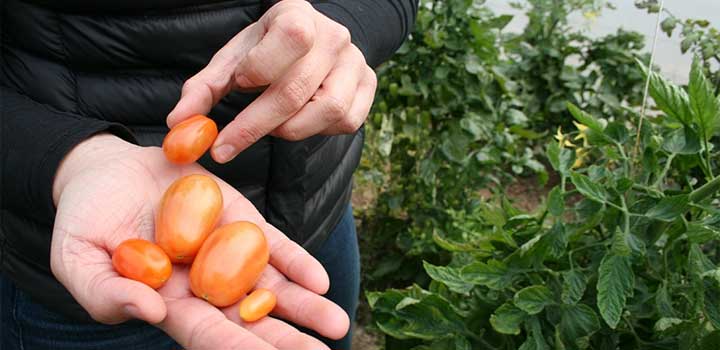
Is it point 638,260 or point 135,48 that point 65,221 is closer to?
point 135,48

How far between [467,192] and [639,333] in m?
1.18

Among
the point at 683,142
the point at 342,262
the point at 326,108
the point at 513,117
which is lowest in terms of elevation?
the point at 513,117

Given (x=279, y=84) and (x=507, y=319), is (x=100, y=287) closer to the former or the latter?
(x=279, y=84)

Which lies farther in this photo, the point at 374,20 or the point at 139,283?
the point at 374,20

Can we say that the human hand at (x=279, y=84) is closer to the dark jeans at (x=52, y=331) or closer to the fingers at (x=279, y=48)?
the fingers at (x=279, y=48)

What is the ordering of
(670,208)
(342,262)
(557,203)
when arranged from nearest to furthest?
1. (670,208)
2. (557,203)
3. (342,262)

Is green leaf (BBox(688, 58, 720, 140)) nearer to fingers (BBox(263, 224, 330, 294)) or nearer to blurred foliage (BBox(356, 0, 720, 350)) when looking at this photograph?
blurred foliage (BBox(356, 0, 720, 350))

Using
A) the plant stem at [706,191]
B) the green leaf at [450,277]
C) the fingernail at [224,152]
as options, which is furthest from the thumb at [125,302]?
the plant stem at [706,191]

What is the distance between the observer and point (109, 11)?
946 mm

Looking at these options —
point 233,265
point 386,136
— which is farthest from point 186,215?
point 386,136

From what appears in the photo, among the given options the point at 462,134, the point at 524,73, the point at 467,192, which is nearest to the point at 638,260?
the point at 462,134

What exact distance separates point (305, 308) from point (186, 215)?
0.21 meters

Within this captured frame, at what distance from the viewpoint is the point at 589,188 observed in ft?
3.38

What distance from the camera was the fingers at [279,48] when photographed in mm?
829
